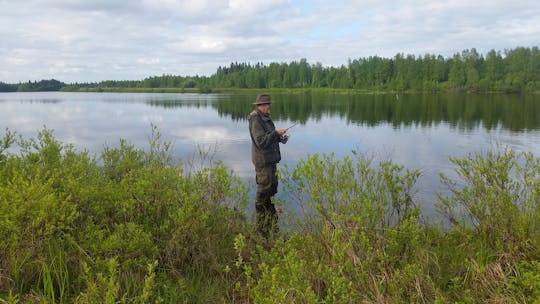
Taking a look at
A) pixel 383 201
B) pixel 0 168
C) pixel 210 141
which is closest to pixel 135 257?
pixel 0 168

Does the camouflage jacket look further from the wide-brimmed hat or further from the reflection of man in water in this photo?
the wide-brimmed hat

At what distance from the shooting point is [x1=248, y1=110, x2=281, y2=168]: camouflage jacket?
6.45 metres

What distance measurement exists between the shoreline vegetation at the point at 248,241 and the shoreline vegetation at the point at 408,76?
9474cm

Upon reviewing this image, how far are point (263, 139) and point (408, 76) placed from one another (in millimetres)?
113708

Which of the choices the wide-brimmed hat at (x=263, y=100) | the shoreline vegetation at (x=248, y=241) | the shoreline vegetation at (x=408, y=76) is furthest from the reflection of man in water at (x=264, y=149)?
the shoreline vegetation at (x=408, y=76)

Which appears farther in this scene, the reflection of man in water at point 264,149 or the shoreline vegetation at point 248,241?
the reflection of man in water at point 264,149

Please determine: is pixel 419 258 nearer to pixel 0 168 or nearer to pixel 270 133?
pixel 270 133

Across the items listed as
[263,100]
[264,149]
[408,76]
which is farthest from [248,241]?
[408,76]

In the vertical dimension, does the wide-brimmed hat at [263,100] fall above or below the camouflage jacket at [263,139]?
above

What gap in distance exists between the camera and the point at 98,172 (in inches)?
232

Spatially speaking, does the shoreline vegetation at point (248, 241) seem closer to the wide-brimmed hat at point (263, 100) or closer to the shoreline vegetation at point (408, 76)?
the wide-brimmed hat at point (263, 100)

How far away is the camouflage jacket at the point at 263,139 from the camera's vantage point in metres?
6.45

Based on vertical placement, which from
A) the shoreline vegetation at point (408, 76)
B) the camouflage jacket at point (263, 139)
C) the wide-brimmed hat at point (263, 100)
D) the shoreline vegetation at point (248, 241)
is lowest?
the shoreline vegetation at point (248, 241)

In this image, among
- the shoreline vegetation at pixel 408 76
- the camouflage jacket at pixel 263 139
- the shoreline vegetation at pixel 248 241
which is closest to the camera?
the shoreline vegetation at pixel 248 241
